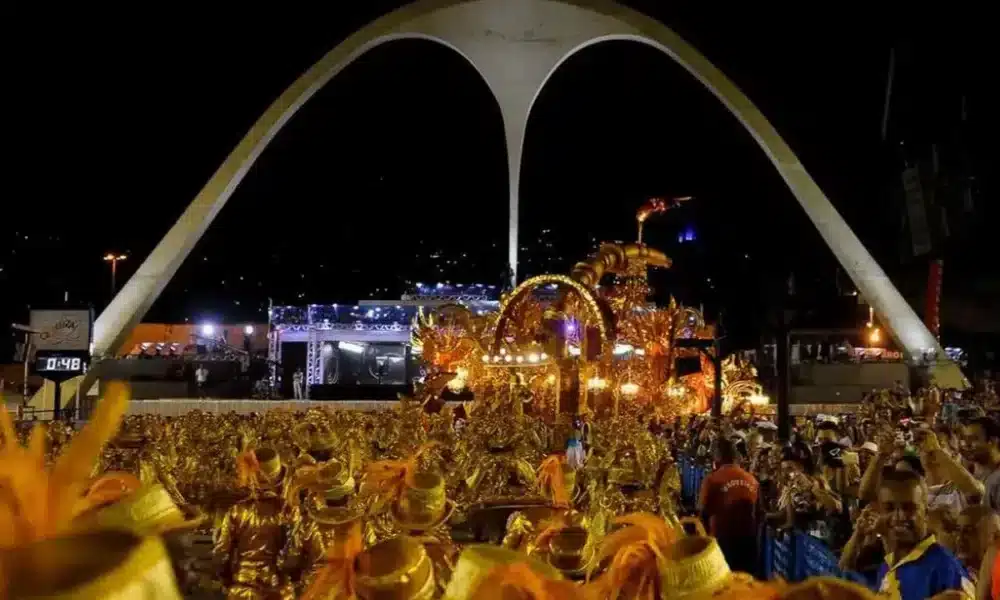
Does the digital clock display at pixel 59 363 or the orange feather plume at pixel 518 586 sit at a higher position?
the digital clock display at pixel 59 363

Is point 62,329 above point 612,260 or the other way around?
the other way around

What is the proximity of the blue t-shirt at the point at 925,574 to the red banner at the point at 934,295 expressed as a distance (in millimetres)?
27369

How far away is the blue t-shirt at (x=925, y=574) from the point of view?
9.28 feet

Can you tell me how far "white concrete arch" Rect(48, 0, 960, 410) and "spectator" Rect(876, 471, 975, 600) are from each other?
2761cm

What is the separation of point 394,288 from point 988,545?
46830 millimetres

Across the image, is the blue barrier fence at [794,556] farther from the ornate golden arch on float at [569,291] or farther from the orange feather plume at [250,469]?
the ornate golden arch on float at [569,291]

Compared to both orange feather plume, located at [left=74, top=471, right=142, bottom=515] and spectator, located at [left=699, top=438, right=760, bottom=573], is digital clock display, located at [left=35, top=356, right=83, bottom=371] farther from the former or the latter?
orange feather plume, located at [left=74, top=471, right=142, bottom=515]

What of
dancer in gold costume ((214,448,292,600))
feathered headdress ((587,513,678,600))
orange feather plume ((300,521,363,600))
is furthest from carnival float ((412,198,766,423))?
feathered headdress ((587,513,678,600))

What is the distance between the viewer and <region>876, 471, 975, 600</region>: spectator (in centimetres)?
284

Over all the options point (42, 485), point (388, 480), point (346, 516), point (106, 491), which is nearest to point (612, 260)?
point (388, 480)

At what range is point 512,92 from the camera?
1612 inches

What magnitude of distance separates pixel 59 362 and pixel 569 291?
9305mm

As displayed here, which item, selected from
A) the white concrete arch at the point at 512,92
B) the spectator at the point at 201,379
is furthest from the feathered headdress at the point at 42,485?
the white concrete arch at the point at 512,92

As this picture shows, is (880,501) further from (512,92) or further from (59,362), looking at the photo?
(512,92)
